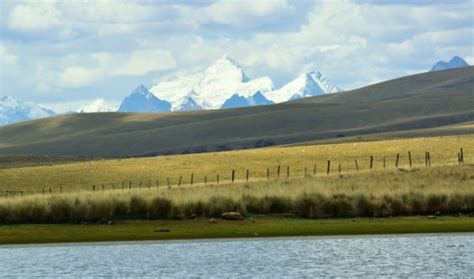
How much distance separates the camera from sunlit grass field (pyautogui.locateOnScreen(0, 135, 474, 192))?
9156 cm

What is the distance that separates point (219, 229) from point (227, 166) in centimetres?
5178

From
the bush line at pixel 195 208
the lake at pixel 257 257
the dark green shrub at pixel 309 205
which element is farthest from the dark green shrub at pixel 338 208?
the lake at pixel 257 257

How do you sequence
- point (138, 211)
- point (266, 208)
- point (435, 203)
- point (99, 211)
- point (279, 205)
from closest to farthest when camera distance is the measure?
point (99, 211)
point (138, 211)
point (435, 203)
point (266, 208)
point (279, 205)

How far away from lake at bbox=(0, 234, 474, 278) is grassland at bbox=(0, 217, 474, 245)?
137cm

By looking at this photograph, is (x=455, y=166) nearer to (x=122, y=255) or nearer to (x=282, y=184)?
(x=282, y=184)

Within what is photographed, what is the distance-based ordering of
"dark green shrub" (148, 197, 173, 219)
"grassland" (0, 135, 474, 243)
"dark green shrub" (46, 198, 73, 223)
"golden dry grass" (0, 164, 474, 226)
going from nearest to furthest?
"grassland" (0, 135, 474, 243), "dark green shrub" (46, 198, 73, 223), "golden dry grass" (0, 164, 474, 226), "dark green shrub" (148, 197, 173, 219)

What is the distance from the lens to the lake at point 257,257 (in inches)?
1481

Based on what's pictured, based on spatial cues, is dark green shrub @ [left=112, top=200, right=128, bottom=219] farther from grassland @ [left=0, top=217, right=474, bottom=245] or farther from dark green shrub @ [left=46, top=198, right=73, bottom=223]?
dark green shrub @ [left=46, top=198, right=73, bottom=223]

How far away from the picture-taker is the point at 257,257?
4147 cm

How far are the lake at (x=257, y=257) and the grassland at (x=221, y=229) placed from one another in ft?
4.50

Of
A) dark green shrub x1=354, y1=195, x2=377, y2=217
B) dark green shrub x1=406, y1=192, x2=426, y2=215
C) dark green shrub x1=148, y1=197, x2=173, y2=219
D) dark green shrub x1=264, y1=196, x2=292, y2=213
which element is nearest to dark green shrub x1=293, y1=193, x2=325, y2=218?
dark green shrub x1=264, y1=196, x2=292, y2=213

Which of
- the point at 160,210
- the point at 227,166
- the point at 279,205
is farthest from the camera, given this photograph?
the point at 227,166

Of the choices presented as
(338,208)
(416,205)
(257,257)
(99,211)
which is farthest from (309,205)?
(257,257)

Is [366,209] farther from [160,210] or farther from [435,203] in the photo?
[160,210]
